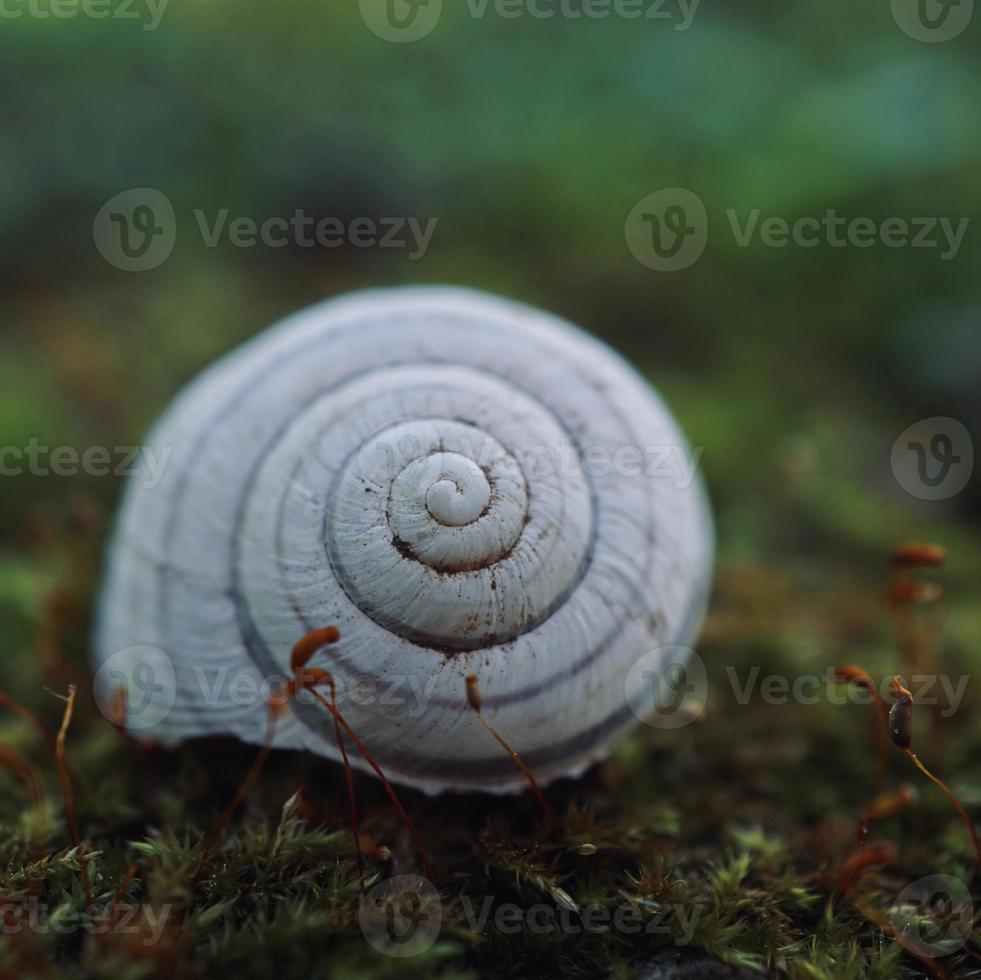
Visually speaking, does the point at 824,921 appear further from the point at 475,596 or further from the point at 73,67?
the point at 73,67

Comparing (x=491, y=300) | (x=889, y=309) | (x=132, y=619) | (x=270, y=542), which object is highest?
(x=889, y=309)

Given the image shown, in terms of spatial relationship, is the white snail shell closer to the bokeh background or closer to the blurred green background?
the bokeh background

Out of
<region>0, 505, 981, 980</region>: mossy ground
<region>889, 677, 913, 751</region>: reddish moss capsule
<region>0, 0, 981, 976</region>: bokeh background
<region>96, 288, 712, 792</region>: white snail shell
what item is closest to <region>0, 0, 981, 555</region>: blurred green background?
<region>0, 0, 981, 976</region>: bokeh background

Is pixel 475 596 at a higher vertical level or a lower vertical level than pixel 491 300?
lower

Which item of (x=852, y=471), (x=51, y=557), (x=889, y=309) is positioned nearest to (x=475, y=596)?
(x=51, y=557)

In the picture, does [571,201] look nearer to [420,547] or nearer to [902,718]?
[420,547]

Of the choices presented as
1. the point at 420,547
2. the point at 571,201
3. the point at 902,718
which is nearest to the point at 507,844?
the point at 420,547

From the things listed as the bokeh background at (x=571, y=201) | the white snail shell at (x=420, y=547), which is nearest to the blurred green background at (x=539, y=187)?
the bokeh background at (x=571, y=201)
